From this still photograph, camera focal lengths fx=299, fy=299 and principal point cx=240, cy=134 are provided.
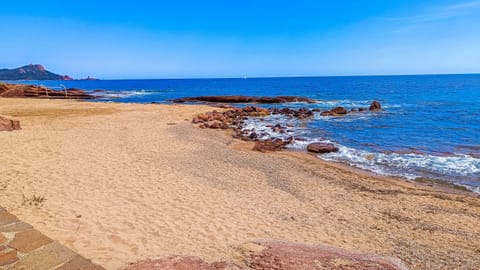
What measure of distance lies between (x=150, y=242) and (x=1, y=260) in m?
2.29

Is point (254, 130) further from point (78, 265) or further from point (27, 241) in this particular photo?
point (78, 265)

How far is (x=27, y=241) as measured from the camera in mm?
3816

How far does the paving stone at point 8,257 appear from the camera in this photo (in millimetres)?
3335

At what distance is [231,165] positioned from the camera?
457 inches

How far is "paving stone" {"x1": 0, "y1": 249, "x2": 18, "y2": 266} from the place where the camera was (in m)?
3.33

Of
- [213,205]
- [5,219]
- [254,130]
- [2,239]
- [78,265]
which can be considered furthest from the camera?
[254,130]

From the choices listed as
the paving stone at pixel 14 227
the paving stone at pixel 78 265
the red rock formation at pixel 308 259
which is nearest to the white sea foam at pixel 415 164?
the red rock formation at pixel 308 259

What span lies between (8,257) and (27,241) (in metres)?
0.39

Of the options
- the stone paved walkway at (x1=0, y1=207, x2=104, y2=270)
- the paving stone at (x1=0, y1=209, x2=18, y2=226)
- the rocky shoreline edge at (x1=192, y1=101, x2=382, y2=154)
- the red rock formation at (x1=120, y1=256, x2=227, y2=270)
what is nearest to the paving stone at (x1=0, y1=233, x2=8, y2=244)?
the stone paved walkway at (x1=0, y1=207, x2=104, y2=270)

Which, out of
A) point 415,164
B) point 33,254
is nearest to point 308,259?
point 33,254

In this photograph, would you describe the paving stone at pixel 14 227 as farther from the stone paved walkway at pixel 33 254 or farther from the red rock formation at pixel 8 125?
the red rock formation at pixel 8 125

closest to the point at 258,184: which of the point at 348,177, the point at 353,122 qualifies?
the point at 348,177

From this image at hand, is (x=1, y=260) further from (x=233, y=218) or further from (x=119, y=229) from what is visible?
(x=233, y=218)

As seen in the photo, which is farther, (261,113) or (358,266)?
(261,113)
